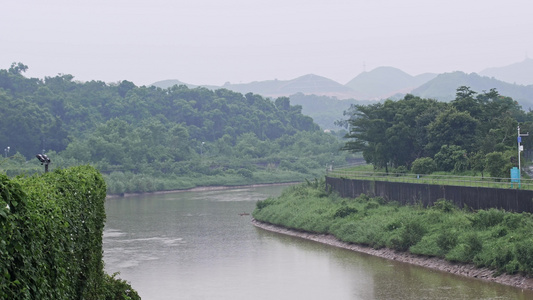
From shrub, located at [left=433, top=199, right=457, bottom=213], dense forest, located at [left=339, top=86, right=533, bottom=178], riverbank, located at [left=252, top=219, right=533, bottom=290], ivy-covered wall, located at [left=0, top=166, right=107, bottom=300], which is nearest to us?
ivy-covered wall, located at [left=0, top=166, right=107, bottom=300]

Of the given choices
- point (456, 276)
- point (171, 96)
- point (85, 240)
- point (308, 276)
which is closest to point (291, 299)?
point (308, 276)

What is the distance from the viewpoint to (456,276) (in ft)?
112

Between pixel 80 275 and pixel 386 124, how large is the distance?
176ft

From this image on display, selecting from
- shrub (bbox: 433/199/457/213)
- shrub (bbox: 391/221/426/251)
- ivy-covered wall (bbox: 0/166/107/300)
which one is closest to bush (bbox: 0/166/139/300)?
ivy-covered wall (bbox: 0/166/107/300)

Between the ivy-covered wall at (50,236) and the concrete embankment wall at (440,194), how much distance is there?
1017 inches

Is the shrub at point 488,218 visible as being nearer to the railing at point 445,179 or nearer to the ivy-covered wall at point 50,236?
the railing at point 445,179

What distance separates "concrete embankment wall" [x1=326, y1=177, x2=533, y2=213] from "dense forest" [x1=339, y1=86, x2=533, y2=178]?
3.73 metres

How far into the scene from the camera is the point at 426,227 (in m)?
40.7

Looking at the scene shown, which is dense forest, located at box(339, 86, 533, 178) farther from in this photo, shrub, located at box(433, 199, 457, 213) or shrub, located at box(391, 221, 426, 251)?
shrub, located at box(391, 221, 426, 251)

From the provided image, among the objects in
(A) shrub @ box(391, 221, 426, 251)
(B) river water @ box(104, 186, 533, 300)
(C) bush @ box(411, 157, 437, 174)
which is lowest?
(B) river water @ box(104, 186, 533, 300)

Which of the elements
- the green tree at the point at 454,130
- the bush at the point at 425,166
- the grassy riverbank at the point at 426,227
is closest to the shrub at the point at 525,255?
the grassy riverbank at the point at 426,227

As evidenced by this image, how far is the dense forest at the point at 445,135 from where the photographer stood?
5156 centimetres

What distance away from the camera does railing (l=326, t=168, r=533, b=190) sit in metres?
39.5

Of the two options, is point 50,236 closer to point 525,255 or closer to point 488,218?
point 525,255
